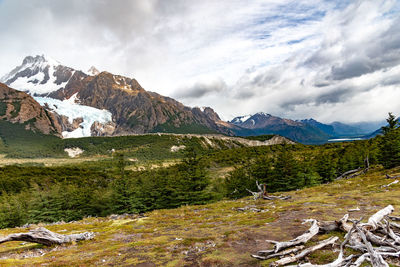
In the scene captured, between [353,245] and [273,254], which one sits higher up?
[353,245]

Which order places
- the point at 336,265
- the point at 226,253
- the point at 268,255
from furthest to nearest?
the point at 226,253, the point at 268,255, the point at 336,265

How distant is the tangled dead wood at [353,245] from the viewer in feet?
32.1

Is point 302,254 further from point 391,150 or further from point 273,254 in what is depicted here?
point 391,150

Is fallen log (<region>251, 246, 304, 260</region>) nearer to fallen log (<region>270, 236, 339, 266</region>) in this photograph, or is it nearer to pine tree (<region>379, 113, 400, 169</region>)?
fallen log (<region>270, 236, 339, 266</region>)

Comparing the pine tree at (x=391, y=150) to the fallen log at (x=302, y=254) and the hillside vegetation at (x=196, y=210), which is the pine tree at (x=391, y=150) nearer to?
the hillside vegetation at (x=196, y=210)

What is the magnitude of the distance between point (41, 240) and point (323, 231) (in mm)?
25424

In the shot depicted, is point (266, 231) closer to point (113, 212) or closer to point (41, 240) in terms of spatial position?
point (41, 240)

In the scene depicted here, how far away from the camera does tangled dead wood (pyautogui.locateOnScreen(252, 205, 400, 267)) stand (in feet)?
32.1

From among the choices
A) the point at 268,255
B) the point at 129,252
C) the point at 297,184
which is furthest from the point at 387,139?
the point at 129,252

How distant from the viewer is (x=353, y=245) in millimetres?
11672

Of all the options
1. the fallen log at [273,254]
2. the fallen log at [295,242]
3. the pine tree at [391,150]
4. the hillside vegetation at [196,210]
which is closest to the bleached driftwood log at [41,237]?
the hillside vegetation at [196,210]

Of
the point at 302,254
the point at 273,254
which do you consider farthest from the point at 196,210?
the point at 302,254

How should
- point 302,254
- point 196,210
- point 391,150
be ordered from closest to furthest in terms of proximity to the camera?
point 302,254 → point 196,210 → point 391,150

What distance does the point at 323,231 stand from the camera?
1484 cm
